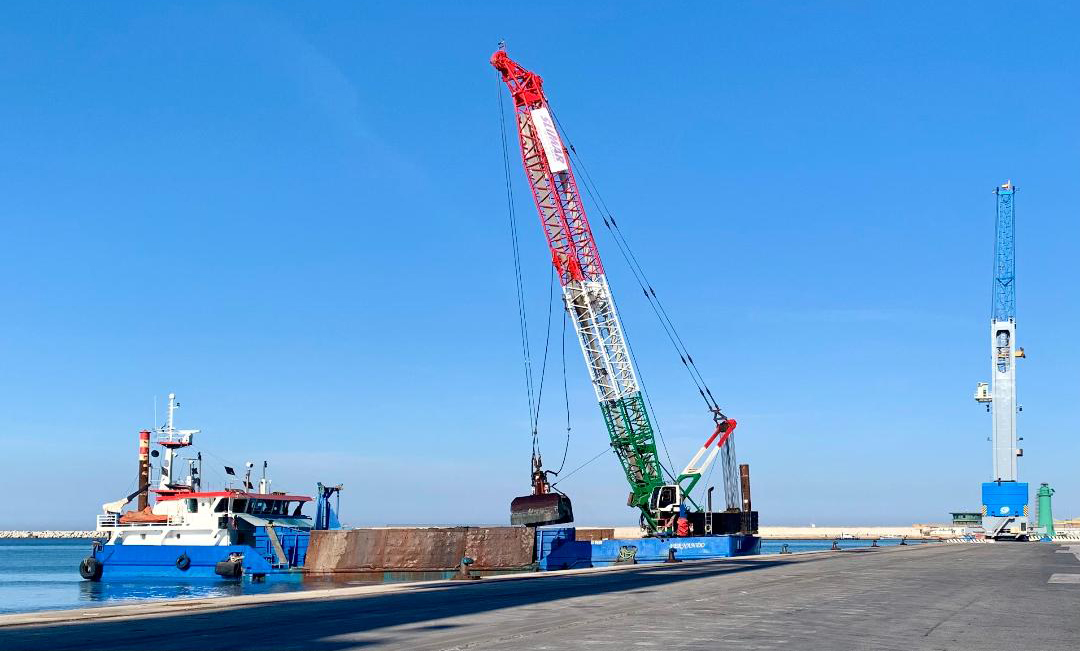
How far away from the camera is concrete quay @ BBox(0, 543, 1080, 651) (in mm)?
18812

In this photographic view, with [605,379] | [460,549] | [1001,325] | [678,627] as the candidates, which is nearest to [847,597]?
[678,627]

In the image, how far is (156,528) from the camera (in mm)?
74875

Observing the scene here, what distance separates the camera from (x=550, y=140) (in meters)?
81.0

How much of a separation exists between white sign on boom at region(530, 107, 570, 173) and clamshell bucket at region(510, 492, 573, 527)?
1041 inches

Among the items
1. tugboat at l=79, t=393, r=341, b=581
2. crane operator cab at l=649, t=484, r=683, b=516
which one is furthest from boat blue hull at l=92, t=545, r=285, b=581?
crane operator cab at l=649, t=484, r=683, b=516

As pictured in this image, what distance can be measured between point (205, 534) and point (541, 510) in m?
24.9

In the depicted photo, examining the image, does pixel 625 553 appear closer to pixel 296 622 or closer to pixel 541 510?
pixel 541 510

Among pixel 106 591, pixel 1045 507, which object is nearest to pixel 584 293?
pixel 106 591

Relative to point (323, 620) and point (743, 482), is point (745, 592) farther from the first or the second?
point (743, 482)

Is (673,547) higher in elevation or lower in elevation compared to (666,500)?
lower

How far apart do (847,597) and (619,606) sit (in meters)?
7.87

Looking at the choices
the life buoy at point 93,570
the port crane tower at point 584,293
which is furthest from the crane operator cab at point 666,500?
the life buoy at point 93,570

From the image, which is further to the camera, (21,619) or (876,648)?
(21,619)

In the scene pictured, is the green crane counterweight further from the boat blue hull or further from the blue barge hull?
the boat blue hull
